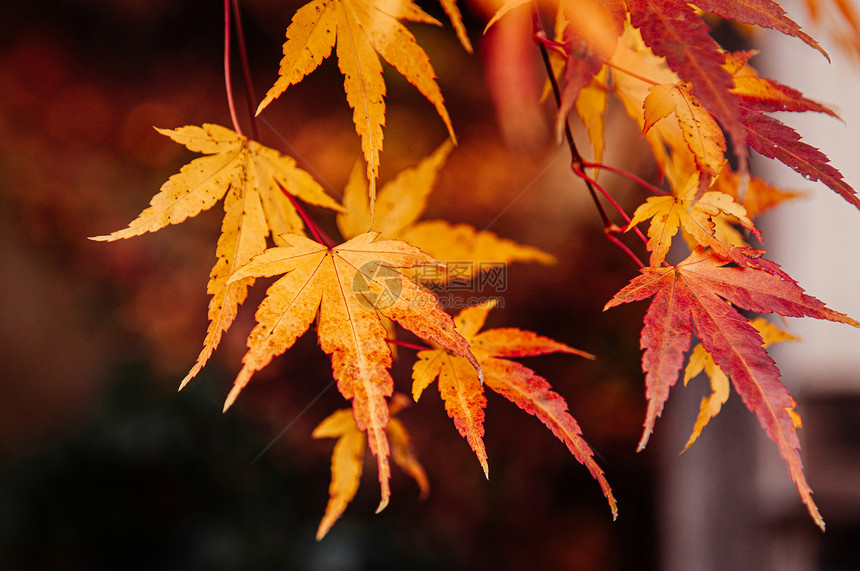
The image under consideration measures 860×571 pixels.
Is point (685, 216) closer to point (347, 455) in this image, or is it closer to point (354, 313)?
point (354, 313)

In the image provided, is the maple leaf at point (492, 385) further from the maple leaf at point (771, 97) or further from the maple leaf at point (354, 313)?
the maple leaf at point (771, 97)

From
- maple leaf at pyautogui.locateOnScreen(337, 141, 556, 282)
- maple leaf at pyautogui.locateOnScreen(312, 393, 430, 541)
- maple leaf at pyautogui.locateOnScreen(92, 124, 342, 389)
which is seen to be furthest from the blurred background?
maple leaf at pyautogui.locateOnScreen(92, 124, 342, 389)

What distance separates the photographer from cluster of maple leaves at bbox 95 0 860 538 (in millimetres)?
368

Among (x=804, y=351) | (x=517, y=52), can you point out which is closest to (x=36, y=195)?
(x=517, y=52)

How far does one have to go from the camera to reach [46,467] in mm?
1452

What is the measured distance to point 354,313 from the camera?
42cm

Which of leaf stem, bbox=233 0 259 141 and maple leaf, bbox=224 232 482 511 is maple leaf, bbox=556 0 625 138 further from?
leaf stem, bbox=233 0 259 141

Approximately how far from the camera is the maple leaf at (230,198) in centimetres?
42

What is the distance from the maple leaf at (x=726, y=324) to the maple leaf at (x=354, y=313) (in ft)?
0.45

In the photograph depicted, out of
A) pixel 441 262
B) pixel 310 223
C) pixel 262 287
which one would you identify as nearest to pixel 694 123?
pixel 441 262

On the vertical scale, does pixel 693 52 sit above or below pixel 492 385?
above

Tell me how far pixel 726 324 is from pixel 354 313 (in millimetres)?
279

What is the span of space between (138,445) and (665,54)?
1536mm

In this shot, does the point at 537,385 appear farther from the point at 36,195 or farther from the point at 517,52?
the point at 36,195
